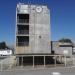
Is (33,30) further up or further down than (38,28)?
further down

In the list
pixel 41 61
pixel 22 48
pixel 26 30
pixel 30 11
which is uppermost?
pixel 30 11

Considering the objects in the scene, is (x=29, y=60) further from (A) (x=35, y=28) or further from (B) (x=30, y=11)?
(B) (x=30, y=11)

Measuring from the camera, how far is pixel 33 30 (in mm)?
43344

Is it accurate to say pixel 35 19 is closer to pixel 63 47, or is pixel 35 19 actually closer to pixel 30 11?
pixel 30 11

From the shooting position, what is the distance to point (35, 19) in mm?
43031

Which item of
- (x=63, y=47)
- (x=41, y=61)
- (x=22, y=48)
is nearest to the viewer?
(x=22, y=48)

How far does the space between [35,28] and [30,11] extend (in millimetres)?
3384

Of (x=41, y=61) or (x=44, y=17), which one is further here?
(x=41, y=61)

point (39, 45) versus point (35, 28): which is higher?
point (35, 28)

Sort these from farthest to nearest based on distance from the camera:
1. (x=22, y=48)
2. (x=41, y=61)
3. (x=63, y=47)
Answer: (x=63, y=47), (x=41, y=61), (x=22, y=48)

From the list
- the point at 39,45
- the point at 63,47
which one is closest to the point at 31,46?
the point at 39,45

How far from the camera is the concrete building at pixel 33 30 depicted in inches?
1678

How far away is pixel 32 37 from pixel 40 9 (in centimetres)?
557

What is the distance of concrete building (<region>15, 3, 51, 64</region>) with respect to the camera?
42625 millimetres
